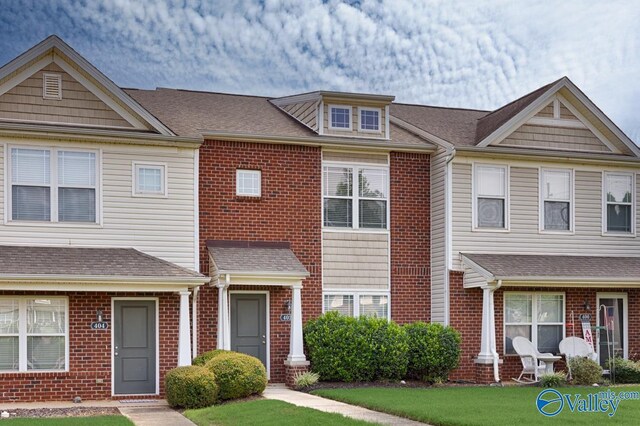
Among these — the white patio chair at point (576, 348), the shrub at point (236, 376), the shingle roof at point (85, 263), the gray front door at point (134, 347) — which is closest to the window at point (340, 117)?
the shingle roof at point (85, 263)

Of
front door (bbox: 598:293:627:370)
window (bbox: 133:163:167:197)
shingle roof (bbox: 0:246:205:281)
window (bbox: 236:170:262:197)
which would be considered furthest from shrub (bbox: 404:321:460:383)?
window (bbox: 133:163:167:197)

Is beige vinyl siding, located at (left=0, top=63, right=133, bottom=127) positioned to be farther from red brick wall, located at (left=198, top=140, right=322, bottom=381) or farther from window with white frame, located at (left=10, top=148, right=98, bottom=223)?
red brick wall, located at (left=198, top=140, right=322, bottom=381)

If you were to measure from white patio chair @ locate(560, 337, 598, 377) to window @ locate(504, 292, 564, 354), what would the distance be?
909 mm

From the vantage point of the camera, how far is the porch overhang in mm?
22484

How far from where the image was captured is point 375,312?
2350cm

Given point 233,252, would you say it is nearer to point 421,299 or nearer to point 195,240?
point 195,240

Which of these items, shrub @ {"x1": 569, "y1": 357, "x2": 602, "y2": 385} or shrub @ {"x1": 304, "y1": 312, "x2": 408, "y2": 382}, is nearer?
shrub @ {"x1": 304, "y1": 312, "x2": 408, "y2": 382}

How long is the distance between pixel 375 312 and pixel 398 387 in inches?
122

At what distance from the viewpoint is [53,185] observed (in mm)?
20453

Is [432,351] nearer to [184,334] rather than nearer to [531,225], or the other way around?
[531,225]

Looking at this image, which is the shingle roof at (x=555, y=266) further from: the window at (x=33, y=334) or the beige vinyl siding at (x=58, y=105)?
the window at (x=33, y=334)

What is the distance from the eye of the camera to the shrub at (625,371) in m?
22.6

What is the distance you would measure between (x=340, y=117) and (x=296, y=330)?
19.1 feet

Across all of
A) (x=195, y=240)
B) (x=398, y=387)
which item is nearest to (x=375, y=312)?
(x=398, y=387)
